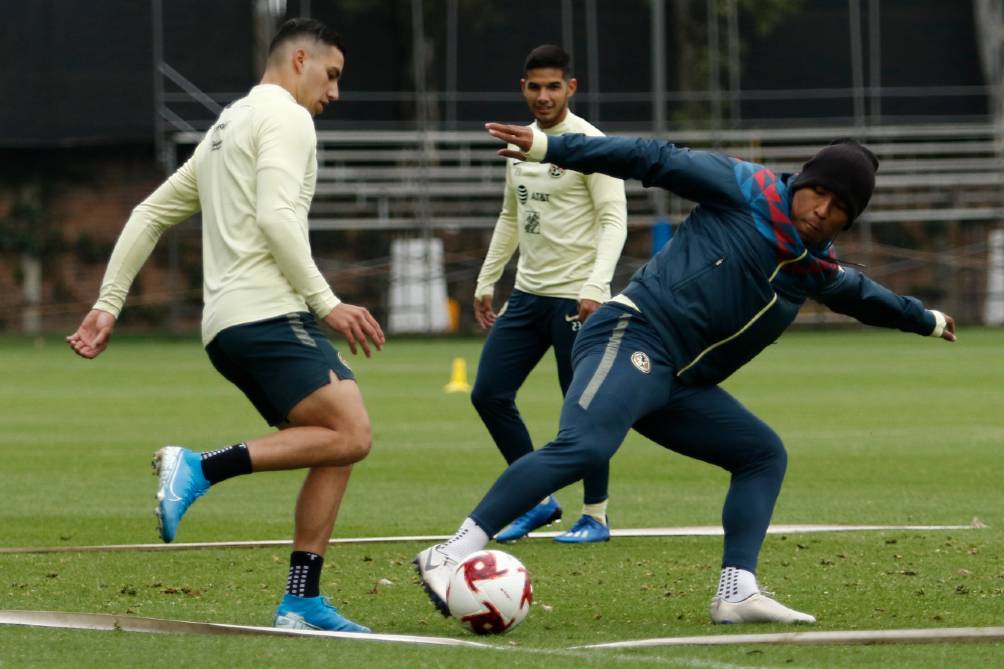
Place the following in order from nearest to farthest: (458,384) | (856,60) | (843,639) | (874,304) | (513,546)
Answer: (843,639) → (874,304) → (513,546) → (458,384) → (856,60)

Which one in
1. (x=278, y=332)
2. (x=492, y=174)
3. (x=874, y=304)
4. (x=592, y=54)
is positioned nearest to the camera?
(x=278, y=332)

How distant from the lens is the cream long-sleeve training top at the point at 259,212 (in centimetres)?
648

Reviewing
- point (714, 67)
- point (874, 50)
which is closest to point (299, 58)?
point (714, 67)

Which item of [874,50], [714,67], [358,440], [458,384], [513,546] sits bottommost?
[458,384]

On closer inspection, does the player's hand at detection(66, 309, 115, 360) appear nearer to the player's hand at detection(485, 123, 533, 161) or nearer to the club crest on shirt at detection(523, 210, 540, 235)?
the player's hand at detection(485, 123, 533, 161)

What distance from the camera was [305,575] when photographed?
6.63 metres

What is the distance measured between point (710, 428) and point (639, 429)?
0.85 feet

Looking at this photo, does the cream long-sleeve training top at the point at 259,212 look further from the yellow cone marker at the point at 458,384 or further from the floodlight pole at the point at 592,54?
the floodlight pole at the point at 592,54

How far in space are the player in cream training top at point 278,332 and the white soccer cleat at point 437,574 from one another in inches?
11.9

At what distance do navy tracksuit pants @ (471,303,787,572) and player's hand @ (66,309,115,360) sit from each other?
1664 millimetres

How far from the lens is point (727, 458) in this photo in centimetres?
707

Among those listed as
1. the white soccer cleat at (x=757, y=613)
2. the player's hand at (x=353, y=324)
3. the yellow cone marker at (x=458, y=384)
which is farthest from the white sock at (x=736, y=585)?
the yellow cone marker at (x=458, y=384)

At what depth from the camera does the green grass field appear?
20.2ft

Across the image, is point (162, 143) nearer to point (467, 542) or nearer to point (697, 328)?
point (697, 328)
